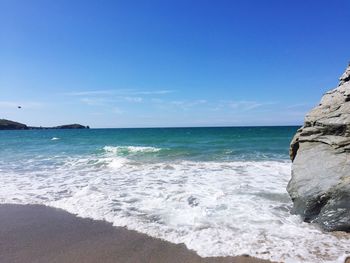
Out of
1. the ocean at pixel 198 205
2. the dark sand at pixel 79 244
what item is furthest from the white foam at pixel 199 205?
the dark sand at pixel 79 244

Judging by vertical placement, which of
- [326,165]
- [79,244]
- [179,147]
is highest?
[326,165]

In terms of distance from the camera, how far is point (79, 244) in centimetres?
516

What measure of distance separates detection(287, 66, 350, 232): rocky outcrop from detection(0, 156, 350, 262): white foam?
38cm

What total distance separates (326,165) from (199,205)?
3.23m

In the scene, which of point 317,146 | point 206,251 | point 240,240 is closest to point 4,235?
point 206,251

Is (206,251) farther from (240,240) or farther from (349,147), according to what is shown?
(349,147)

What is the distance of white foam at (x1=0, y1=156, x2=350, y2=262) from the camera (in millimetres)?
4984

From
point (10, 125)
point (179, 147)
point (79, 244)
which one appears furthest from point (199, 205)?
point (10, 125)

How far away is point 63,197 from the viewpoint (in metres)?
8.59

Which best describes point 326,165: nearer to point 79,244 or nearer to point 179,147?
point 79,244

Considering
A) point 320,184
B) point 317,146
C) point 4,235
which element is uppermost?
point 317,146

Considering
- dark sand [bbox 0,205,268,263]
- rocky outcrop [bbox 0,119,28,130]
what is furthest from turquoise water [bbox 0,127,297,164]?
rocky outcrop [bbox 0,119,28,130]

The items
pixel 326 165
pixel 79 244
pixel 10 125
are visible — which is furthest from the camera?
pixel 10 125

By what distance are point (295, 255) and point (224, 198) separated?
11.9 ft
